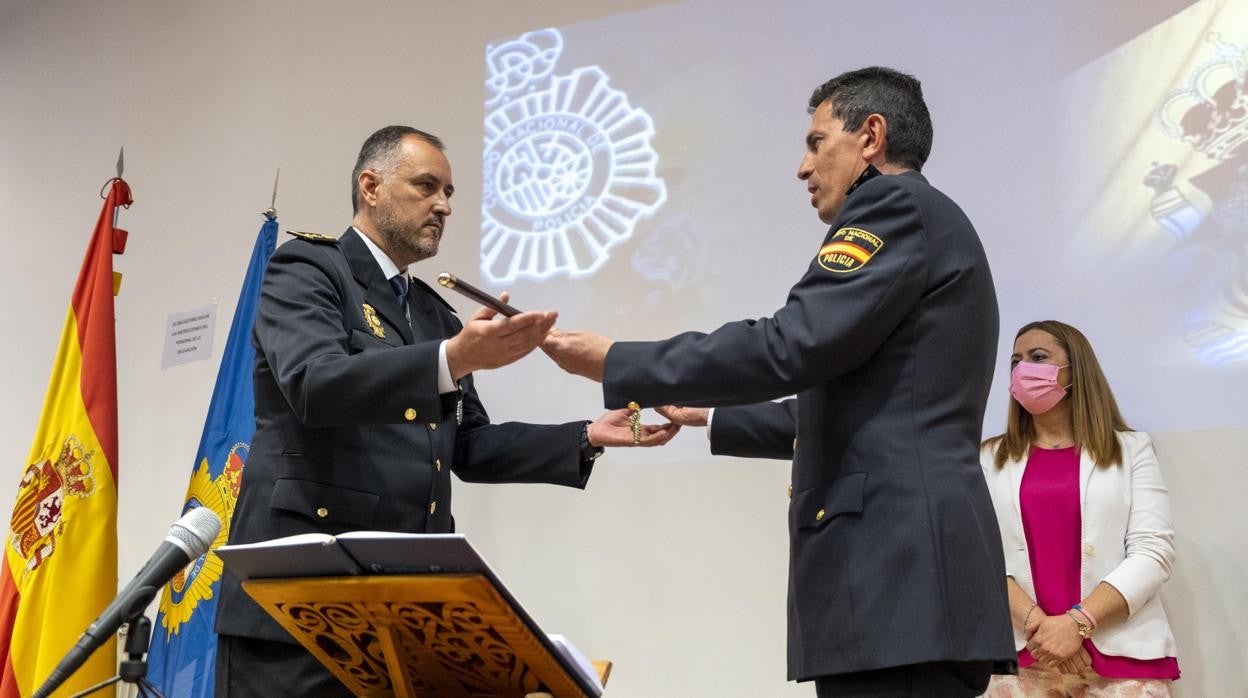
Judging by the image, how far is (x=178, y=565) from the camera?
155 centimetres

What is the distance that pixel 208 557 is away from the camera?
3.78 meters

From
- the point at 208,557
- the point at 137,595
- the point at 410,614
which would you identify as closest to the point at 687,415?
the point at 410,614

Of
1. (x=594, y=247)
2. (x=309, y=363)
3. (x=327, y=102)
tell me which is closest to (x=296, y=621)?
(x=309, y=363)

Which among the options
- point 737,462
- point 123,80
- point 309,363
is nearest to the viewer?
point 309,363

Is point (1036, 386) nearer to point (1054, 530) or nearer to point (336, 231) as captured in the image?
point (1054, 530)

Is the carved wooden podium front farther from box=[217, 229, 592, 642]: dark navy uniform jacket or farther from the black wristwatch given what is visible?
the black wristwatch

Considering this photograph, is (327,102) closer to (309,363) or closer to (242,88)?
(242,88)

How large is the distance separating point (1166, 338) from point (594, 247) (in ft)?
5.69

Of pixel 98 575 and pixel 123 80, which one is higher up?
pixel 123 80

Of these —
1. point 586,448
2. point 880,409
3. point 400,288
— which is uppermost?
point 400,288

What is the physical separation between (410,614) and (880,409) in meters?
0.76

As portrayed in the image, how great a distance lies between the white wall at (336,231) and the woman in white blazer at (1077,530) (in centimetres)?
16

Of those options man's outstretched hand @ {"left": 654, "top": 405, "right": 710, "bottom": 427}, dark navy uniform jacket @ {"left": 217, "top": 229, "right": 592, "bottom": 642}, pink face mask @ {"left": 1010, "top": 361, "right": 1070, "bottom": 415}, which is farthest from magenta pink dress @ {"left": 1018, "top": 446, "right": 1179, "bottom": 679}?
dark navy uniform jacket @ {"left": 217, "top": 229, "right": 592, "bottom": 642}

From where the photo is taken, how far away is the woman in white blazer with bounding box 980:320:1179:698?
2770 millimetres
